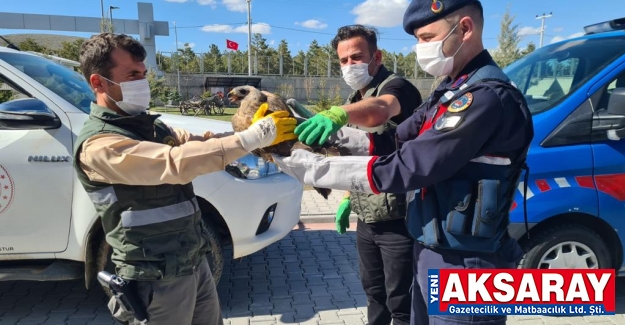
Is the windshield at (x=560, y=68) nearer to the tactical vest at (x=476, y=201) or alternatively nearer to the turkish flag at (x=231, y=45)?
the tactical vest at (x=476, y=201)

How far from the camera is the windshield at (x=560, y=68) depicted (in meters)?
3.14

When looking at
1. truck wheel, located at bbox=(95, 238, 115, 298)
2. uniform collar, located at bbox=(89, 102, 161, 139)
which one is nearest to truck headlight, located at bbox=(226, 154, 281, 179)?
truck wheel, located at bbox=(95, 238, 115, 298)

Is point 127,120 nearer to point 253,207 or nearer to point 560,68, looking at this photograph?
point 253,207

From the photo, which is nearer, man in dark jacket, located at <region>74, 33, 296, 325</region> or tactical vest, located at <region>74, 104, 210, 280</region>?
man in dark jacket, located at <region>74, 33, 296, 325</region>

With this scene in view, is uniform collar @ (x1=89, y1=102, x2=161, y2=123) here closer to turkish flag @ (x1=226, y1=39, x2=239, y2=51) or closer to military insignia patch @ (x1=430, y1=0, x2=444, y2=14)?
military insignia patch @ (x1=430, y1=0, x2=444, y2=14)

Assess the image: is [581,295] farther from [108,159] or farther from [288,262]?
[288,262]

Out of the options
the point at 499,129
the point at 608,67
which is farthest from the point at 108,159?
the point at 608,67

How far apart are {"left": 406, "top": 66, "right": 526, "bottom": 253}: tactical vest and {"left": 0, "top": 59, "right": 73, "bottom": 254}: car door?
259 cm

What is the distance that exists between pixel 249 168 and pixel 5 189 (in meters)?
1.69

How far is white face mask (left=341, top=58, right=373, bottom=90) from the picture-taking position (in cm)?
247

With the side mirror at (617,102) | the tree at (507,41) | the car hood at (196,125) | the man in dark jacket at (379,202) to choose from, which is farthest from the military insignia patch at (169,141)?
the tree at (507,41)

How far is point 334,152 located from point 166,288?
982mm

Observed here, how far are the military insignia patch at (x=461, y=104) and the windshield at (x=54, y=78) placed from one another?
2.71 m

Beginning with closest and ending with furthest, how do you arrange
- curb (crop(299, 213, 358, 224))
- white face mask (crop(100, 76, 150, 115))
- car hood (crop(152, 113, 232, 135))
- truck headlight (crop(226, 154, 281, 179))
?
white face mask (crop(100, 76, 150, 115)) < truck headlight (crop(226, 154, 281, 179)) < car hood (crop(152, 113, 232, 135)) < curb (crop(299, 213, 358, 224))
